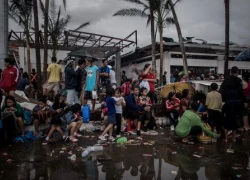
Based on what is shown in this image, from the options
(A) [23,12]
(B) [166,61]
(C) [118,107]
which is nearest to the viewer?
(C) [118,107]

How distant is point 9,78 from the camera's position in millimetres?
7910

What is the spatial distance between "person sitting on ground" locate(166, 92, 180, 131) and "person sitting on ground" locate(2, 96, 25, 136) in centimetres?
433

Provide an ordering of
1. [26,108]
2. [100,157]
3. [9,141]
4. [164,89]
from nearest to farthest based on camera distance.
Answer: [100,157], [9,141], [26,108], [164,89]

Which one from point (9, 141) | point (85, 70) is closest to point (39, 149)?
point (9, 141)

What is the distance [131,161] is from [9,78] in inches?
174

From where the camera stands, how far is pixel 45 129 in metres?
8.08

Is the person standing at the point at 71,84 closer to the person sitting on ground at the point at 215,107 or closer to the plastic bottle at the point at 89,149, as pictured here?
the plastic bottle at the point at 89,149

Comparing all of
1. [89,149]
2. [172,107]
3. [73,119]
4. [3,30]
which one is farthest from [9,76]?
[172,107]

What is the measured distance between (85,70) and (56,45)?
37.4ft

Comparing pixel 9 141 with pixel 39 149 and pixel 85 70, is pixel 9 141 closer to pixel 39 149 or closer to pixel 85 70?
pixel 39 149

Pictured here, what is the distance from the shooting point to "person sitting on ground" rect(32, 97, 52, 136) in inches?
308

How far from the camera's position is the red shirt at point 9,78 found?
791 cm

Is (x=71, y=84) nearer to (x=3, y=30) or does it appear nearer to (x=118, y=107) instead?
(x=118, y=107)

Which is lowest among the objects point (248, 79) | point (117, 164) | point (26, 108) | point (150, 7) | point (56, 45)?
point (117, 164)
